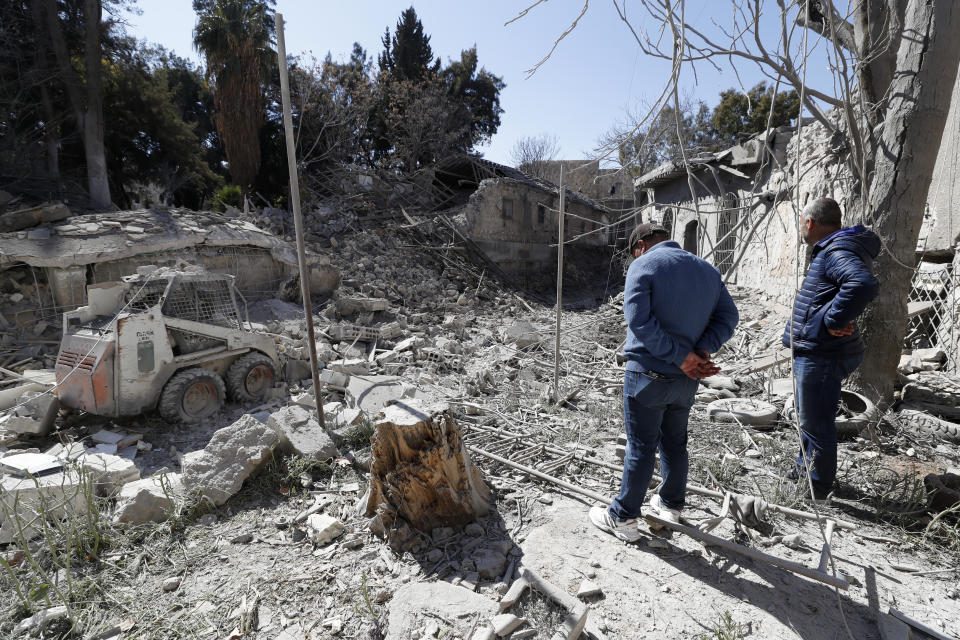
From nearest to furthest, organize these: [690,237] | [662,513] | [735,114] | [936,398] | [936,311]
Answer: [662,513]
[936,398]
[936,311]
[690,237]
[735,114]

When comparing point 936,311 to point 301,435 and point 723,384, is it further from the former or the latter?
point 301,435

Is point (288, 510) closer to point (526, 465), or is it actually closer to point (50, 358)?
point (526, 465)

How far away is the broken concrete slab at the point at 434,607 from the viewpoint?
2.13 m

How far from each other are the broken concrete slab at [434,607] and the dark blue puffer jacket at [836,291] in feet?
7.73

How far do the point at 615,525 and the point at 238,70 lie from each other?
60.2 ft

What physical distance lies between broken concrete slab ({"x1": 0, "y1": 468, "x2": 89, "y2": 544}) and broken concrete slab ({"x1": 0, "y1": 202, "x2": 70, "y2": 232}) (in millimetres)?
7492

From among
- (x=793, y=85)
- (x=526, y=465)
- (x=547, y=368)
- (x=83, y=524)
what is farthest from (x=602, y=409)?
(x=83, y=524)

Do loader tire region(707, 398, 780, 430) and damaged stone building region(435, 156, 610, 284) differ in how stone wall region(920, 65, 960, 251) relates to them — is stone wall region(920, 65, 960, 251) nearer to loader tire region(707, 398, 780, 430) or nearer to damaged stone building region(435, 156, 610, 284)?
loader tire region(707, 398, 780, 430)

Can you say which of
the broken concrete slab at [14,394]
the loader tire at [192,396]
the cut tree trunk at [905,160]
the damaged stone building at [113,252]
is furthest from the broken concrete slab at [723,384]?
the damaged stone building at [113,252]

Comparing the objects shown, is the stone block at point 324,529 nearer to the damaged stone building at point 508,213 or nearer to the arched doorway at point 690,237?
the arched doorway at point 690,237

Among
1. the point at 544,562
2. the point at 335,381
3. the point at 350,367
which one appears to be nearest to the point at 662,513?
the point at 544,562

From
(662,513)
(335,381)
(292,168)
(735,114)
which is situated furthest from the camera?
(735,114)

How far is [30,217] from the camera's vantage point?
28.5 ft

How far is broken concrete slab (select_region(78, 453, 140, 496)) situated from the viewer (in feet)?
12.1
